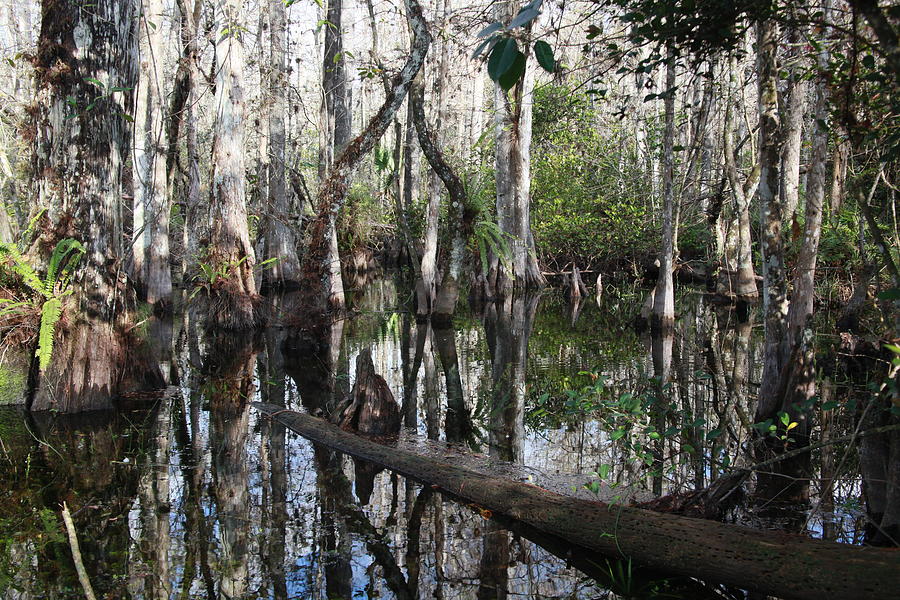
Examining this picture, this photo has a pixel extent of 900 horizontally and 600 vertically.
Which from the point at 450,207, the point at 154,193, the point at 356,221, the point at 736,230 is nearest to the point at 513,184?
the point at 450,207

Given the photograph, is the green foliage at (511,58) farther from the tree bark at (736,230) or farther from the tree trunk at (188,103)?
the tree bark at (736,230)

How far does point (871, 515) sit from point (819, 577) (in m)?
1.39

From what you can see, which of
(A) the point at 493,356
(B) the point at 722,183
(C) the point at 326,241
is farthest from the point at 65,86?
(B) the point at 722,183

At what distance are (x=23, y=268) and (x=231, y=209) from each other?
6776 millimetres

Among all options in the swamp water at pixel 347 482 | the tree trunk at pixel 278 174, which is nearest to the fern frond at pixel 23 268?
the swamp water at pixel 347 482

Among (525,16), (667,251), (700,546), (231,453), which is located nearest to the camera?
(525,16)

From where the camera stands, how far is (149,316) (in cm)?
1461

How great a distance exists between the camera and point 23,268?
666 centimetres

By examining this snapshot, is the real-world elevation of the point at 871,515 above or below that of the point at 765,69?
below

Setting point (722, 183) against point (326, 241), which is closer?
point (326, 241)

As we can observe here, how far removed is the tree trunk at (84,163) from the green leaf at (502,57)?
5.92m

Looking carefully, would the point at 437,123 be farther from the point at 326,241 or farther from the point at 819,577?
the point at 819,577

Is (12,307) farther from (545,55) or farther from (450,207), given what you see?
(450,207)

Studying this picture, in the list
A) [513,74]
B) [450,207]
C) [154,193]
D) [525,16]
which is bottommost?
[513,74]
